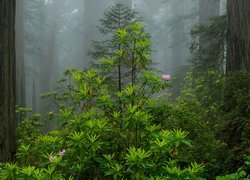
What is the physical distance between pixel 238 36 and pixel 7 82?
387 cm

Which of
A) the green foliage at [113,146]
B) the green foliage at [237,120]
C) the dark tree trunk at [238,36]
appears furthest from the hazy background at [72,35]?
the green foliage at [113,146]

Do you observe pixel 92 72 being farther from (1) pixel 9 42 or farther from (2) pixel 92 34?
(2) pixel 92 34

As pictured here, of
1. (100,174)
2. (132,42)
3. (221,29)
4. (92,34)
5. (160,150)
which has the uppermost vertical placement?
(92,34)

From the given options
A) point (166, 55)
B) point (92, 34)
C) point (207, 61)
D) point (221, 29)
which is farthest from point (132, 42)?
point (166, 55)

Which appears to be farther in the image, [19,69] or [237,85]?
[19,69]

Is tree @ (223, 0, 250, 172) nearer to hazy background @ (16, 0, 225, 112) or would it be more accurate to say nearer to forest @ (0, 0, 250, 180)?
forest @ (0, 0, 250, 180)

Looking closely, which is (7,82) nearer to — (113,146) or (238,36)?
(113,146)

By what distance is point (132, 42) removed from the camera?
4.19 metres

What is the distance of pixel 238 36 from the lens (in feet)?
Result: 21.1

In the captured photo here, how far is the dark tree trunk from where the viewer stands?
20.7 feet

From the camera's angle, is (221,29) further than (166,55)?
No

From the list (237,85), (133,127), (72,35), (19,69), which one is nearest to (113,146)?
(133,127)

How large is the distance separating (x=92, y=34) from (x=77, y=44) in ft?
43.6

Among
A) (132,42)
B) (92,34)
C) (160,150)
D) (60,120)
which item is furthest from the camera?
(92,34)
